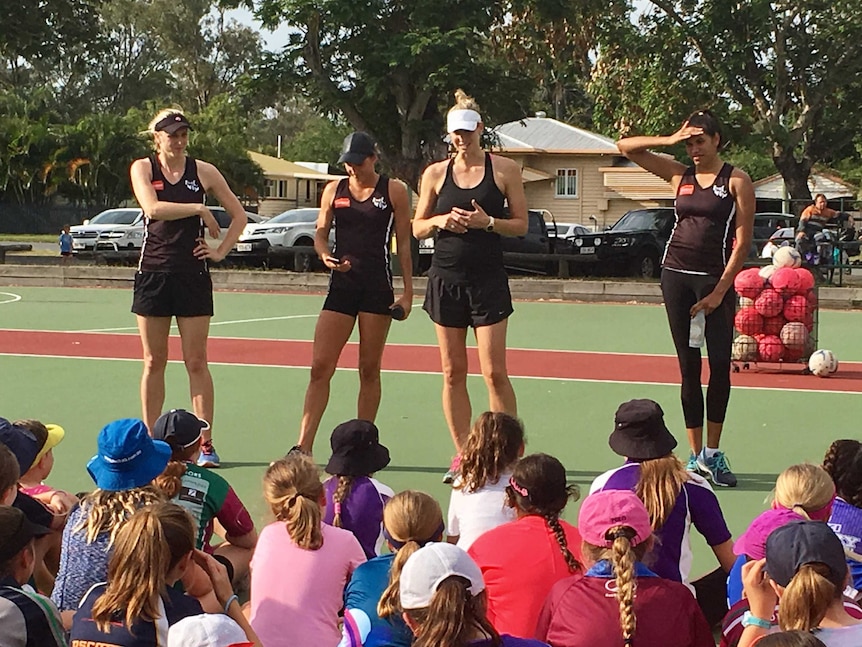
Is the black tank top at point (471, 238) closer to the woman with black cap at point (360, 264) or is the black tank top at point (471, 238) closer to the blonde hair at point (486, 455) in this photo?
the woman with black cap at point (360, 264)

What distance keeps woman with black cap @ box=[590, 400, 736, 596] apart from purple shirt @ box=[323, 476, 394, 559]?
784 mm

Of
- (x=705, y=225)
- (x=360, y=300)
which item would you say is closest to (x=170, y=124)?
(x=360, y=300)

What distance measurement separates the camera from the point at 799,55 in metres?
28.2

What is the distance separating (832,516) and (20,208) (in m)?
47.1

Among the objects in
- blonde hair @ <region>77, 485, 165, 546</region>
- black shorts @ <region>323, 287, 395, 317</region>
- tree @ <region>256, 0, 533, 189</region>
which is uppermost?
tree @ <region>256, 0, 533, 189</region>

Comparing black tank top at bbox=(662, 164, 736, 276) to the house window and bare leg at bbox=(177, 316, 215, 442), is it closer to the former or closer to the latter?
bare leg at bbox=(177, 316, 215, 442)

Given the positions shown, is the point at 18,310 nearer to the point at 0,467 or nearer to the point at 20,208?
the point at 0,467

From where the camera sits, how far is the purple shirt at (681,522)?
13.0ft

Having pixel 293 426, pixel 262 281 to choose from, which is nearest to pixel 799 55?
pixel 262 281

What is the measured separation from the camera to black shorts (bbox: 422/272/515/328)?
6.64m

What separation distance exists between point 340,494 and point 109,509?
3.18 ft

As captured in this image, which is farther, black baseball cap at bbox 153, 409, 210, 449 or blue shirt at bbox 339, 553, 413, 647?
black baseball cap at bbox 153, 409, 210, 449

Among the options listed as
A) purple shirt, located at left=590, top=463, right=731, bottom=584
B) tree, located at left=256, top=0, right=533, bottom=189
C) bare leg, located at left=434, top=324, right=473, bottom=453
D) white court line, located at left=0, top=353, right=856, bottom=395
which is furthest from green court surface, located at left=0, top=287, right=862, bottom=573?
tree, located at left=256, top=0, right=533, bottom=189

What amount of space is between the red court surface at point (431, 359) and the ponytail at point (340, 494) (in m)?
6.22
